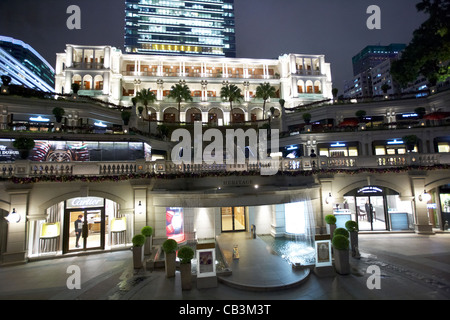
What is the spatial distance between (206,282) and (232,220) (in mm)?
9518

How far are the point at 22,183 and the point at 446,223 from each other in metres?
31.6

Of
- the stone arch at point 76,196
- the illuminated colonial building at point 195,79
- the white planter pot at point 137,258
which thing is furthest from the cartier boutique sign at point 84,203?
the illuminated colonial building at point 195,79

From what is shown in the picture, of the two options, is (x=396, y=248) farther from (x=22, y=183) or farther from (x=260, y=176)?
(x=22, y=183)

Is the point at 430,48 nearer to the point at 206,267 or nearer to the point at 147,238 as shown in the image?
the point at 206,267

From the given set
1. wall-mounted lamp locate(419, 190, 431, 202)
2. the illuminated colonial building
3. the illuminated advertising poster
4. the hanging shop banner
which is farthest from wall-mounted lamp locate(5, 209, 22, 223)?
the illuminated colonial building

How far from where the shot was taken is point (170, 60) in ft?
184

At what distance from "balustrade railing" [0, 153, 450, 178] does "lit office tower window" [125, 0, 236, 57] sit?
107 meters

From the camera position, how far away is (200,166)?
56.3 ft

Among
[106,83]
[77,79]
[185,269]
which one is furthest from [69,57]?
[185,269]

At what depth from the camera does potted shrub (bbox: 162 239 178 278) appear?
10926mm

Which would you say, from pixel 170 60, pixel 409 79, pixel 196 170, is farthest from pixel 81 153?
pixel 409 79

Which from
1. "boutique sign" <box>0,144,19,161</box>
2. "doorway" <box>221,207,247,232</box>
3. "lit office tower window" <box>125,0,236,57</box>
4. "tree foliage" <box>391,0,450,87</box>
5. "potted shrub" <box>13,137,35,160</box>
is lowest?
"doorway" <box>221,207,247,232</box>

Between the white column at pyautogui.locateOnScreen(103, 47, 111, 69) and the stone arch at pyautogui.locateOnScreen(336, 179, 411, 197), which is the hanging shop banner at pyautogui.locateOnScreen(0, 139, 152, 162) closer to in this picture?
the stone arch at pyautogui.locateOnScreen(336, 179, 411, 197)

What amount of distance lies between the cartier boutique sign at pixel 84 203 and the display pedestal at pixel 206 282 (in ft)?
33.1
